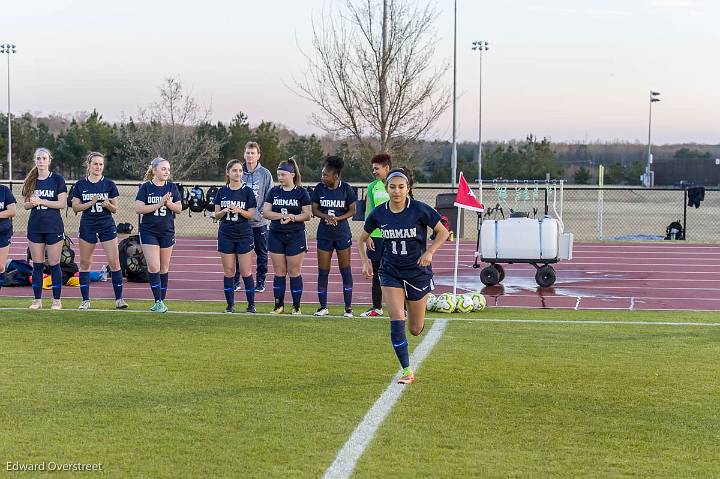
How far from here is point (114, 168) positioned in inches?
2441

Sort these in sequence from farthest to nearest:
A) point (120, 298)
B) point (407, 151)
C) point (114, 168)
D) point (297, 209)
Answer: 1. point (114, 168)
2. point (407, 151)
3. point (120, 298)
4. point (297, 209)

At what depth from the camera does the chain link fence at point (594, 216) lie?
27719mm

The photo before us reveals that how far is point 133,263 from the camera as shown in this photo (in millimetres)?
16484

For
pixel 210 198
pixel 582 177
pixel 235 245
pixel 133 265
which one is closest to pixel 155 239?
pixel 235 245

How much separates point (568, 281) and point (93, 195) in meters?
8.91

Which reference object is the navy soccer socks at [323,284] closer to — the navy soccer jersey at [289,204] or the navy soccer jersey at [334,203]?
the navy soccer jersey at [334,203]

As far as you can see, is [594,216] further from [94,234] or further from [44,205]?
[44,205]

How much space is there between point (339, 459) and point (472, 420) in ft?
4.55

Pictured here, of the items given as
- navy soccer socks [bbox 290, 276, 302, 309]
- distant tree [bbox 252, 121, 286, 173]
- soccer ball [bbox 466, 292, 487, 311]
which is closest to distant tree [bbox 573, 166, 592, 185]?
distant tree [bbox 252, 121, 286, 173]

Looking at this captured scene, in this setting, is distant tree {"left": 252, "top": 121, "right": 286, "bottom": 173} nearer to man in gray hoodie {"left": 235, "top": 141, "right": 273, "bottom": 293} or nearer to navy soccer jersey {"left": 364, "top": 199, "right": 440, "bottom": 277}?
man in gray hoodie {"left": 235, "top": 141, "right": 273, "bottom": 293}

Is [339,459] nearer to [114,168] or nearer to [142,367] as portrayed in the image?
[142,367]

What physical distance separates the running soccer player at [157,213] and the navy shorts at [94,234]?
41 cm

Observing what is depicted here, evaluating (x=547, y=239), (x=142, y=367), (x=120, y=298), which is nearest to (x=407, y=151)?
(x=547, y=239)

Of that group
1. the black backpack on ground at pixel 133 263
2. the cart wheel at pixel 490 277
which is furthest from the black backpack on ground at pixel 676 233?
the black backpack on ground at pixel 133 263
